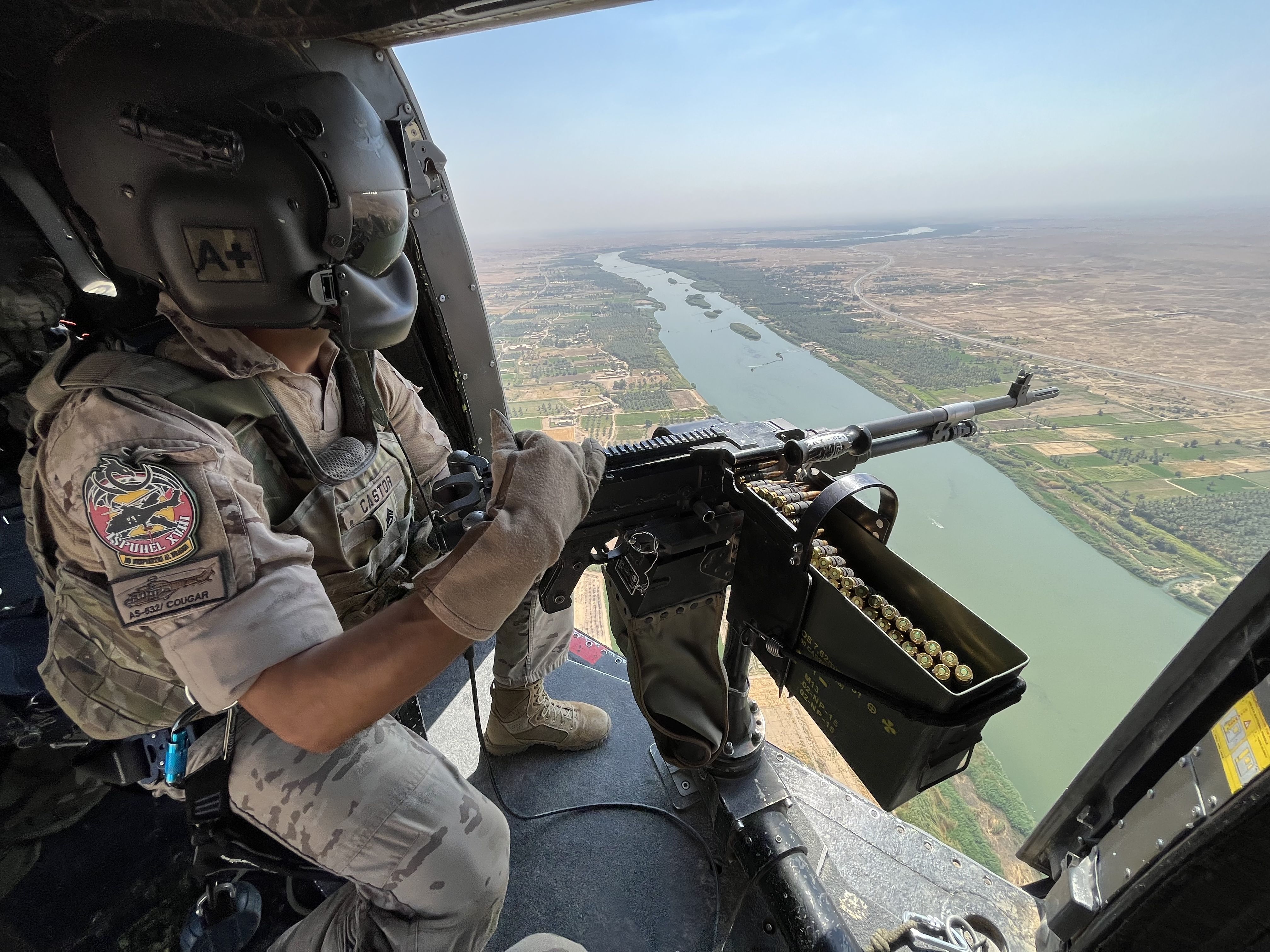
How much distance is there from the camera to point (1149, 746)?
1474 millimetres

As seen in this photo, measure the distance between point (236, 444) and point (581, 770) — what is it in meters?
1.80

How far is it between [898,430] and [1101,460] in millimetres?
627

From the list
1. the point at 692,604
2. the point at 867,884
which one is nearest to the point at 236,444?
the point at 692,604

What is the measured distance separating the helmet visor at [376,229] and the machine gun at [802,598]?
30.8 inches

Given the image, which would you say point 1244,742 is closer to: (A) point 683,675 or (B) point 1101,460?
(B) point 1101,460

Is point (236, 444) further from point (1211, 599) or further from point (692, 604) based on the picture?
point (1211, 599)

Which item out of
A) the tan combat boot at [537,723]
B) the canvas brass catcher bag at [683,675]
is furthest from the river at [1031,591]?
the tan combat boot at [537,723]

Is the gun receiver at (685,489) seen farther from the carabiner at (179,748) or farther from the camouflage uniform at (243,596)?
the carabiner at (179,748)

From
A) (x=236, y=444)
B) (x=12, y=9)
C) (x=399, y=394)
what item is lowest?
(x=399, y=394)

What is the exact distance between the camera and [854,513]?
1384 millimetres

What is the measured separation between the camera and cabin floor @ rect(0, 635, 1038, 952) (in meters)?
1.84

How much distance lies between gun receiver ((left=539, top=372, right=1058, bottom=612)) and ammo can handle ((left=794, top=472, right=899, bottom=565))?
9.3 inches

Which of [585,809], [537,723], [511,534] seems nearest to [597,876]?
[585,809]

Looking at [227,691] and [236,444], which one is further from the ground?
[236,444]
